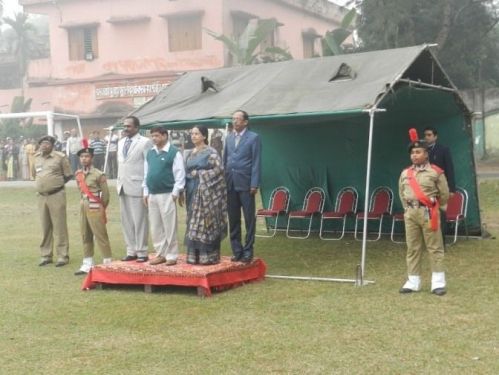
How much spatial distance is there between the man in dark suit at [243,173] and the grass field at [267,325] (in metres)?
0.54

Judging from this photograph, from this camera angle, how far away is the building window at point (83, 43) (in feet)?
98.2

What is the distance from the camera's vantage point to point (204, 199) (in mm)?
8016

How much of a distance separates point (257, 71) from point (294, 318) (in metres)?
4.39

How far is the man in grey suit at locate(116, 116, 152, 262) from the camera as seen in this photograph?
859cm

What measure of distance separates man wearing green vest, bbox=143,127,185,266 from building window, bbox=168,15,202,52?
20292mm

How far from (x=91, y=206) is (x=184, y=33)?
20.0 m

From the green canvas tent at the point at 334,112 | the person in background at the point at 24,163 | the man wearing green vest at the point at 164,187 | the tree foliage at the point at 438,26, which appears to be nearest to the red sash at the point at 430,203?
the green canvas tent at the point at 334,112

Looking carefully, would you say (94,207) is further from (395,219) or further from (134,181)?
(395,219)

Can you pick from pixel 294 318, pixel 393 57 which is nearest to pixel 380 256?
pixel 393 57

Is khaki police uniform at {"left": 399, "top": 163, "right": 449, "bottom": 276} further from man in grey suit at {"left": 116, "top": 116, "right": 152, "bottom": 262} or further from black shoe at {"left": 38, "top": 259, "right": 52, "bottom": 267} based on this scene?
black shoe at {"left": 38, "top": 259, "right": 52, "bottom": 267}

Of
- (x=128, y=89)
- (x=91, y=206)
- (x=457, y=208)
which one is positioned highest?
(x=128, y=89)

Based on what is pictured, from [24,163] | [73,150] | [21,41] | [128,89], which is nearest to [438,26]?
[73,150]

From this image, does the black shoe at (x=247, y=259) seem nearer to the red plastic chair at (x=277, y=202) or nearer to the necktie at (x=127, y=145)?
the necktie at (x=127, y=145)

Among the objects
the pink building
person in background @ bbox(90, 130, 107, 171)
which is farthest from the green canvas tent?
the pink building
